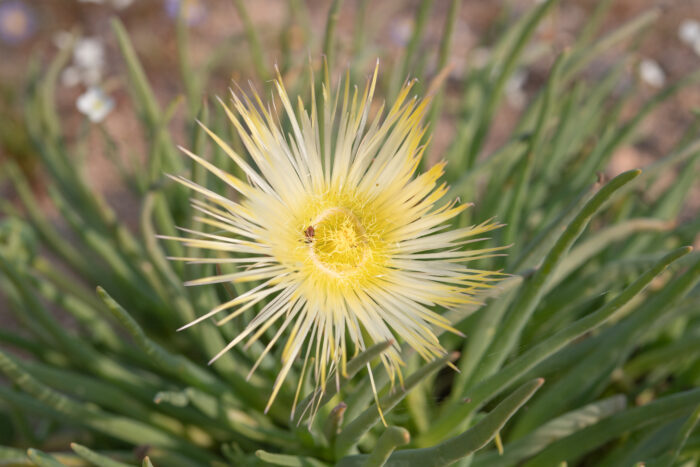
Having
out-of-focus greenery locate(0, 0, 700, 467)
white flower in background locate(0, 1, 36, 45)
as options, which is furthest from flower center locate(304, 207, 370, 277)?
white flower in background locate(0, 1, 36, 45)

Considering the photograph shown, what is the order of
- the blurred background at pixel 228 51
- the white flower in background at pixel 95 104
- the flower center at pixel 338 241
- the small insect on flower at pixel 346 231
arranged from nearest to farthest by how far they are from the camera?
the small insect on flower at pixel 346 231
the flower center at pixel 338 241
the white flower in background at pixel 95 104
the blurred background at pixel 228 51

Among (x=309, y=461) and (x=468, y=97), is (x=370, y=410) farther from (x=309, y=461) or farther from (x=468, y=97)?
(x=468, y=97)

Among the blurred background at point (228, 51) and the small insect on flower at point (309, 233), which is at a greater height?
the blurred background at point (228, 51)

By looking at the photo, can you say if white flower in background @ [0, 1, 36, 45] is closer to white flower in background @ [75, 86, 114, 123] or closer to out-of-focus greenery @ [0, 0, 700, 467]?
out-of-focus greenery @ [0, 0, 700, 467]

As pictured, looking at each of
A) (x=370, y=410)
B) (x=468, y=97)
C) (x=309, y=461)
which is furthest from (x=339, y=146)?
(x=468, y=97)

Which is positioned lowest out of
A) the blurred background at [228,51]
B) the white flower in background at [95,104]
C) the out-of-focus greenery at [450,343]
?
the out-of-focus greenery at [450,343]

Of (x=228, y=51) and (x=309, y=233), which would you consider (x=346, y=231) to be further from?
(x=228, y=51)

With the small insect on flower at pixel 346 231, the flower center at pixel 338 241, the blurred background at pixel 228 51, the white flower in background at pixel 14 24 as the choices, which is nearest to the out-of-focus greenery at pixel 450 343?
the small insect on flower at pixel 346 231

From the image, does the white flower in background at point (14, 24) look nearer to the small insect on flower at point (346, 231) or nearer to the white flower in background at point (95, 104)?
the white flower in background at point (95, 104)
